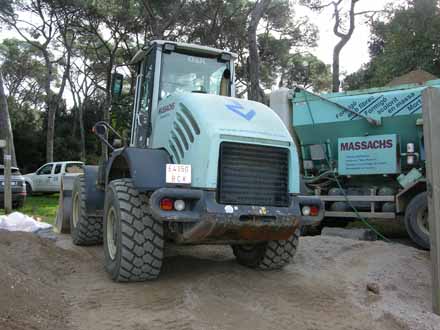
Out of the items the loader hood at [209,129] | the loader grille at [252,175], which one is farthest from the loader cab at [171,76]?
the loader grille at [252,175]

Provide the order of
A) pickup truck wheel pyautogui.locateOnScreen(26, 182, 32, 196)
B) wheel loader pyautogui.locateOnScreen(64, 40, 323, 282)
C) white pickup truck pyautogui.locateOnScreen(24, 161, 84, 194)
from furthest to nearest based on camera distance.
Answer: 1. white pickup truck pyautogui.locateOnScreen(24, 161, 84, 194)
2. pickup truck wheel pyautogui.locateOnScreen(26, 182, 32, 196)
3. wheel loader pyautogui.locateOnScreen(64, 40, 323, 282)

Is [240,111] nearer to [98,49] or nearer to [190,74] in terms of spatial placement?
[190,74]

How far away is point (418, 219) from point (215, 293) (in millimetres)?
4618

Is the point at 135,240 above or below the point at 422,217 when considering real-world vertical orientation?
below

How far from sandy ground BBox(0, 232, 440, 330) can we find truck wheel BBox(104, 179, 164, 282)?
0.50 feet

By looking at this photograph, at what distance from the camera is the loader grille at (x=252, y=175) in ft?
15.6

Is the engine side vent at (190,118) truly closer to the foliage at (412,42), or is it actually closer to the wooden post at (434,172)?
the wooden post at (434,172)

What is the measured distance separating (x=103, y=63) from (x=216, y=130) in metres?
27.5

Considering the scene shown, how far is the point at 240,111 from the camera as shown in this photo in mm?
5215

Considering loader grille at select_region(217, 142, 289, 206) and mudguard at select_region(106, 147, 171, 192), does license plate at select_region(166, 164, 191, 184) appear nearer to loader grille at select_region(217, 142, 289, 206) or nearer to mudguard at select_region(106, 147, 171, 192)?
mudguard at select_region(106, 147, 171, 192)

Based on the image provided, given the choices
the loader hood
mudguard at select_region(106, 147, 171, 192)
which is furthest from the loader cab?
mudguard at select_region(106, 147, 171, 192)

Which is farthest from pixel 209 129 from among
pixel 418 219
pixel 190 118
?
pixel 418 219

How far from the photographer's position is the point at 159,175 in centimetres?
488

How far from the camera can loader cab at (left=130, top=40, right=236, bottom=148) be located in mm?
6031
